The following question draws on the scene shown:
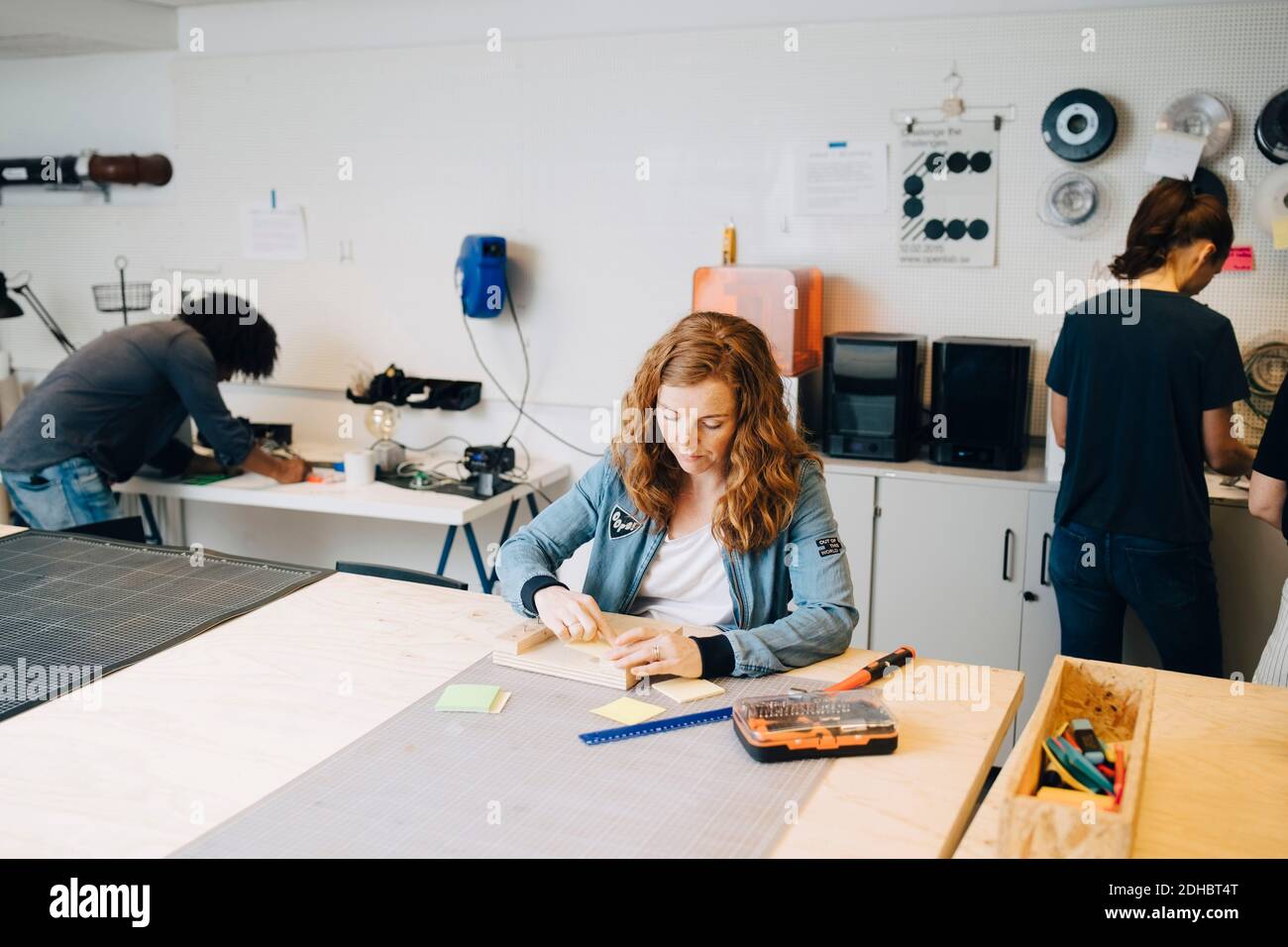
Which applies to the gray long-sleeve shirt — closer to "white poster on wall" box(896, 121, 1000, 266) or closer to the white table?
the white table

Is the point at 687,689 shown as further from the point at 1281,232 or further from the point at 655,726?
the point at 1281,232

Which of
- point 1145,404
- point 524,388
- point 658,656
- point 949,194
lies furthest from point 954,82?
point 658,656

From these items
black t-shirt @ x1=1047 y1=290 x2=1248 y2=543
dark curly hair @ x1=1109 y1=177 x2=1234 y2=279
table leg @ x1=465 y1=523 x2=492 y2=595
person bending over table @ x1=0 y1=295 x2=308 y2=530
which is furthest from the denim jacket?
person bending over table @ x1=0 y1=295 x2=308 y2=530

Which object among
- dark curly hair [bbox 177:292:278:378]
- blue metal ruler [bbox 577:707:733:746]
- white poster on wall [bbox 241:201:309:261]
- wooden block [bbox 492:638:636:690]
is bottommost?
blue metal ruler [bbox 577:707:733:746]

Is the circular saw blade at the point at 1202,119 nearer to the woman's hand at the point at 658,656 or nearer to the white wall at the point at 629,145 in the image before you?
the white wall at the point at 629,145

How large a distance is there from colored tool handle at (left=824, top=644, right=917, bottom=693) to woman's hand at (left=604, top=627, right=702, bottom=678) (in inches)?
8.2

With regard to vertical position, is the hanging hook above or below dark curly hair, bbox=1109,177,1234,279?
above

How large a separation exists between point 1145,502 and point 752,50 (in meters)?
1.86

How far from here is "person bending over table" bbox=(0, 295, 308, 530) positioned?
3.46 meters

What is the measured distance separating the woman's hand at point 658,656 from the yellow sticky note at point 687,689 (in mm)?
13

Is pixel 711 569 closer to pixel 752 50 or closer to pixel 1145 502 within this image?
pixel 1145 502
